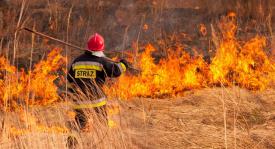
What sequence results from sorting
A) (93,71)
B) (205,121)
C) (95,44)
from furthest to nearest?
(205,121)
(95,44)
(93,71)

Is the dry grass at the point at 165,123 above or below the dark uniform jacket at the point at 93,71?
below

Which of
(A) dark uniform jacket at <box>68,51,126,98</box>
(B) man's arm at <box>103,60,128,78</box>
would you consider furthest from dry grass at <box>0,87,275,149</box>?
(B) man's arm at <box>103,60,128,78</box>

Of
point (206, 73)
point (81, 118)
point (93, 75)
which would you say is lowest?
point (81, 118)

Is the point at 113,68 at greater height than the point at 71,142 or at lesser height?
greater

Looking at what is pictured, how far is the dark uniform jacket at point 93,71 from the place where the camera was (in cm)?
521

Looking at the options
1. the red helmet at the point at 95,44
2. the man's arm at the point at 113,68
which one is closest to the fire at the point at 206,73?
the red helmet at the point at 95,44

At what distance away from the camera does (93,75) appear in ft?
17.3

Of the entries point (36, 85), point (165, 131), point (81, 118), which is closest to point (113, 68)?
point (81, 118)

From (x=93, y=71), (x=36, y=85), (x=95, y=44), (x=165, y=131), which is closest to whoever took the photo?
(x=165, y=131)

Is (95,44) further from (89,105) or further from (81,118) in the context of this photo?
(81,118)

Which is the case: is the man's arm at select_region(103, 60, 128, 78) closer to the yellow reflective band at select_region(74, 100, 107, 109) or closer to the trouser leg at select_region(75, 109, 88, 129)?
the yellow reflective band at select_region(74, 100, 107, 109)

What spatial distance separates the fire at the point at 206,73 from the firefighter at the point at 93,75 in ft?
8.57

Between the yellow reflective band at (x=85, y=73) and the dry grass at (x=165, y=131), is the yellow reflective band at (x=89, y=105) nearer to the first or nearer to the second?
the dry grass at (x=165, y=131)

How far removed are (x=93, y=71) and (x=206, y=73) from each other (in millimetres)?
4178
